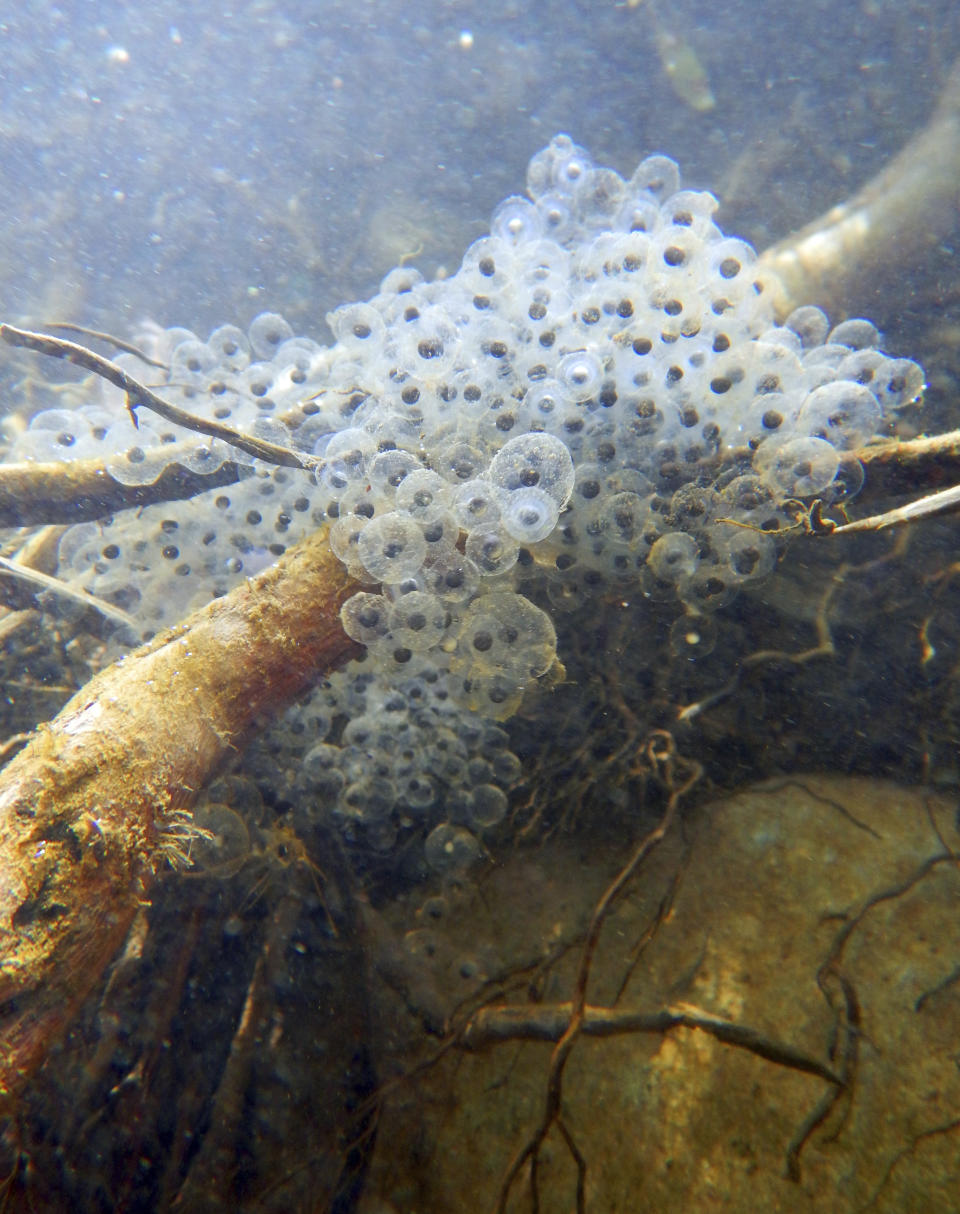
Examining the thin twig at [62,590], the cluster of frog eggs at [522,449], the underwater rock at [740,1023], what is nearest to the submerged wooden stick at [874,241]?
the cluster of frog eggs at [522,449]

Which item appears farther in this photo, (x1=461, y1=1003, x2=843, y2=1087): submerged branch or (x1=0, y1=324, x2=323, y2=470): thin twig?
(x1=0, y1=324, x2=323, y2=470): thin twig

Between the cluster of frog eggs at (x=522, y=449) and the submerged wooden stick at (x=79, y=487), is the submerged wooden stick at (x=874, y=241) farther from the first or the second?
the submerged wooden stick at (x=79, y=487)

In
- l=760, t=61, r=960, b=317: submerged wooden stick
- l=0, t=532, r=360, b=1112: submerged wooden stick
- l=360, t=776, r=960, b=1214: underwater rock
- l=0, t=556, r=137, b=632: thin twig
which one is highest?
l=760, t=61, r=960, b=317: submerged wooden stick

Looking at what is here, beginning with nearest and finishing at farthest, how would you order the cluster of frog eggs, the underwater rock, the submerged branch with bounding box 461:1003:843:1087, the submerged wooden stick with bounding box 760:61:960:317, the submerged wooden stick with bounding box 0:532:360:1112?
the submerged wooden stick with bounding box 0:532:360:1112, the underwater rock, the submerged branch with bounding box 461:1003:843:1087, the cluster of frog eggs, the submerged wooden stick with bounding box 760:61:960:317

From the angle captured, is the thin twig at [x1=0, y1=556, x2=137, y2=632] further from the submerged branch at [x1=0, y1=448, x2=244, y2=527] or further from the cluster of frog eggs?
the submerged branch at [x1=0, y1=448, x2=244, y2=527]

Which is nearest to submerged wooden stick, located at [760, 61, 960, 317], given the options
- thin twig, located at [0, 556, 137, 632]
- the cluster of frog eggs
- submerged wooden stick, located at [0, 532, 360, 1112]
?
the cluster of frog eggs

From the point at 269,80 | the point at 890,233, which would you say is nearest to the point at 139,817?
the point at 890,233

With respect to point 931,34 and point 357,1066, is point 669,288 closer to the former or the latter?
point 357,1066

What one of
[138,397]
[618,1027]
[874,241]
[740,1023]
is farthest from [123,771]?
[874,241]
